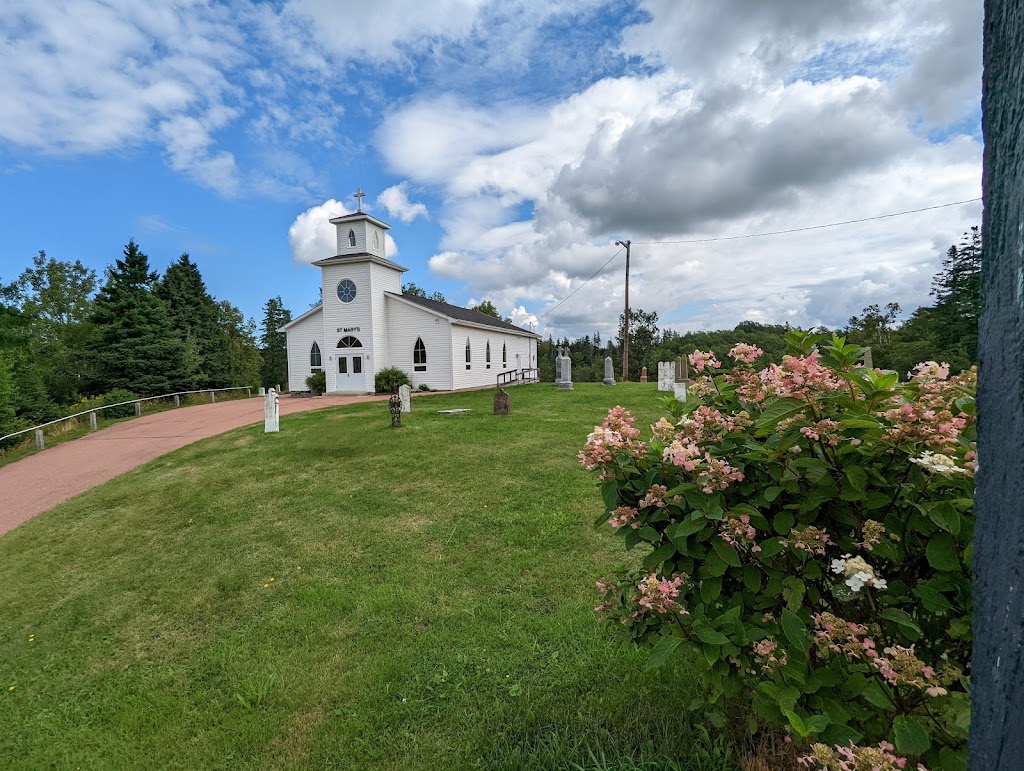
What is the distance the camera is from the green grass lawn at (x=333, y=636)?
270cm

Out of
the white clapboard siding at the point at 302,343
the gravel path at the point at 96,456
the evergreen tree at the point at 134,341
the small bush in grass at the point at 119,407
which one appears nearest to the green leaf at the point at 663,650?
the gravel path at the point at 96,456

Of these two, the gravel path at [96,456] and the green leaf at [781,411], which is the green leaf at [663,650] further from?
the gravel path at [96,456]

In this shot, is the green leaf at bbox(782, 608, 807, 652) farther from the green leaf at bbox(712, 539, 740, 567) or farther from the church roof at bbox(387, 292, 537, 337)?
the church roof at bbox(387, 292, 537, 337)

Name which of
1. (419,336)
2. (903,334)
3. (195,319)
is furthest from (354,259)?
(903,334)

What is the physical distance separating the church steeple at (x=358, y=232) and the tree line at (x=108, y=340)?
35.7 ft

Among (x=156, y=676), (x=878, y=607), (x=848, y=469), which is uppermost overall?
(x=848, y=469)

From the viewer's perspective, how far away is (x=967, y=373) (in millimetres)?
1683

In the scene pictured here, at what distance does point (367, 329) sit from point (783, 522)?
23139 millimetres

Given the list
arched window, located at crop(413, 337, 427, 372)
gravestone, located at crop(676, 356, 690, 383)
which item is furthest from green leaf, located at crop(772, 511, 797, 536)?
arched window, located at crop(413, 337, 427, 372)

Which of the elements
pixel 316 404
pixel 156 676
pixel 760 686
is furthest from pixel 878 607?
pixel 316 404

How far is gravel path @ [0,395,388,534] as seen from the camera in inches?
339

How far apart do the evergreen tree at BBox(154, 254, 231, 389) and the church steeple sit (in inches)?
567

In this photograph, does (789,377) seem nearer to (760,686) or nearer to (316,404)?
(760,686)

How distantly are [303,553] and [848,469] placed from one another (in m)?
5.32
